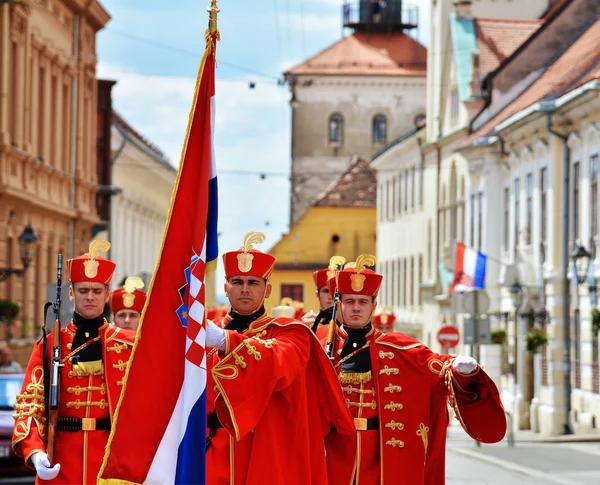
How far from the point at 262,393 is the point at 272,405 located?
16.5 inches

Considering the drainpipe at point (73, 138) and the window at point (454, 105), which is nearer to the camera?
the drainpipe at point (73, 138)

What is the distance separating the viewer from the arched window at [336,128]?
87875mm

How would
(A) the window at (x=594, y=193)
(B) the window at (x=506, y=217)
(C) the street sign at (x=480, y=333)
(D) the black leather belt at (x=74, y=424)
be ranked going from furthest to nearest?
1. (B) the window at (x=506, y=217)
2. (A) the window at (x=594, y=193)
3. (C) the street sign at (x=480, y=333)
4. (D) the black leather belt at (x=74, y=424)

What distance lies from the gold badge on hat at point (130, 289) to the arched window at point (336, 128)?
75.3 metres

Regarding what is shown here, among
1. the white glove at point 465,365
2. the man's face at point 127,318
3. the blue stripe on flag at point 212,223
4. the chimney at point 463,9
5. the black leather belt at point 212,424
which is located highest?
the chimney at point 463,9

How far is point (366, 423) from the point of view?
1011 cm

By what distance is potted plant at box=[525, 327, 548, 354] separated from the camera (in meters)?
33.8

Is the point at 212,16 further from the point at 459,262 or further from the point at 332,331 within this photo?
the point at 459,262

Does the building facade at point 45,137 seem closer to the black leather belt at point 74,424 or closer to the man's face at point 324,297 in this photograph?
the man's face at point 324,297

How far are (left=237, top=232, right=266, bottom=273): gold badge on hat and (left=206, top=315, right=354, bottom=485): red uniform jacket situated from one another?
297 millimetres

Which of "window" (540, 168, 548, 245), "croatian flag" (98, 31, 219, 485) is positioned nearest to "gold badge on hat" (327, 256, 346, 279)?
"croatian flag" (98, 31, 219, 485)

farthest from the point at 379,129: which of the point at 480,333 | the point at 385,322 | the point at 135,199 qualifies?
the point at 385,322

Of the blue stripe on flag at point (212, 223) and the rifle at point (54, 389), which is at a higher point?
the blue stripe on flag at point (212, 223)

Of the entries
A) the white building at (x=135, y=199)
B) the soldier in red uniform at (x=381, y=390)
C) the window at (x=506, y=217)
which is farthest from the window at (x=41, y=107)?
the soldier in red uniform at (x=381, y=390)
